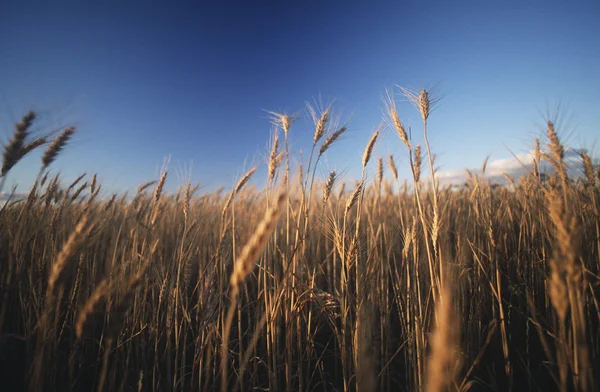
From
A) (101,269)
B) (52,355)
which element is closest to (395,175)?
(52,355)

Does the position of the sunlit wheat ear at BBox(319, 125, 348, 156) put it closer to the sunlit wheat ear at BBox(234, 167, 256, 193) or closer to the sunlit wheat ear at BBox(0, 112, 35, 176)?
the sunlit wheat ear at BBox(234, 167, 256, 193)

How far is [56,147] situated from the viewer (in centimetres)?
218

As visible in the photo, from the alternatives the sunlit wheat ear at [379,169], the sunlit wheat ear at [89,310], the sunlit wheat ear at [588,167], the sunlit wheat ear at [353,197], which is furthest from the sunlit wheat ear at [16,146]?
the sunlit wheat ear at [588,167]

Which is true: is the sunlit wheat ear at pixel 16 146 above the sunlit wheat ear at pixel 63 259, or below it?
above

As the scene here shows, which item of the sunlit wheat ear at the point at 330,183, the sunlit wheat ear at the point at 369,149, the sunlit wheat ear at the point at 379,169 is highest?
the sunlit wheat ear at the point at 379,169

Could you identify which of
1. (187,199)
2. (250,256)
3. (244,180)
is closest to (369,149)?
(244,180)

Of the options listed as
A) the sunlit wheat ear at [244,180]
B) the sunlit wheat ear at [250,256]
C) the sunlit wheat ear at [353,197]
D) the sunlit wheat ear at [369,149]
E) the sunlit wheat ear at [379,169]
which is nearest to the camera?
the sunlit wheat ear at [250,256]

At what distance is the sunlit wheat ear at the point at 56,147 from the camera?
2.15 metres

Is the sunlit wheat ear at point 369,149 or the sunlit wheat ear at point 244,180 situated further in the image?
the sunlit wheat ear at point 244,180

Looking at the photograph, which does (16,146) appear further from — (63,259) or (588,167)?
(588,167)

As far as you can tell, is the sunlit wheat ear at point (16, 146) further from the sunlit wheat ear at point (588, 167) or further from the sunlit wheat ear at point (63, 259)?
the sunlit wheat ear at point (588, 167)

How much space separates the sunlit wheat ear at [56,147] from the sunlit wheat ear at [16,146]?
0.27 metres

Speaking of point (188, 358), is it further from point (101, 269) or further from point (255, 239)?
point (255, 239)

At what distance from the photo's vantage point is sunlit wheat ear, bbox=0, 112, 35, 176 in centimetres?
170
